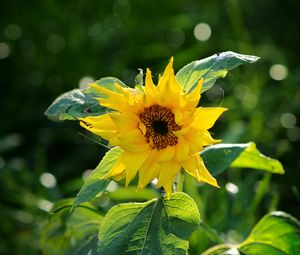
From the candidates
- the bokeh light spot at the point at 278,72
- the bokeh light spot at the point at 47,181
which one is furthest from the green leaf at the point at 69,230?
the bokeh light spot at the point at 278,72

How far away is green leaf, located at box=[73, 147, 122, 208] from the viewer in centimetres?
115

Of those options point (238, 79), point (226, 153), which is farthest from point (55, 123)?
point (226, 153)

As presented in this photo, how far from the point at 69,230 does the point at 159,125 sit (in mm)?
517

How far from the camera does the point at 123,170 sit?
1.14 m

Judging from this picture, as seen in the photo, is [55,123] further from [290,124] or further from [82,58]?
[290,124]

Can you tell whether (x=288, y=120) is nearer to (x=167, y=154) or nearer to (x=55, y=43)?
(x=55, y=43)

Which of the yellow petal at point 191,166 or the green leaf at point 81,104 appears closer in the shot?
the yellow petal at point 191,166

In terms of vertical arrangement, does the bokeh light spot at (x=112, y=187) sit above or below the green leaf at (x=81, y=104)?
below

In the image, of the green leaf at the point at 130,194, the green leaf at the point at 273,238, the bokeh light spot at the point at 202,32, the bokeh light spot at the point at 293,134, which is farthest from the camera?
the bokeh light spot at the point at 202,32

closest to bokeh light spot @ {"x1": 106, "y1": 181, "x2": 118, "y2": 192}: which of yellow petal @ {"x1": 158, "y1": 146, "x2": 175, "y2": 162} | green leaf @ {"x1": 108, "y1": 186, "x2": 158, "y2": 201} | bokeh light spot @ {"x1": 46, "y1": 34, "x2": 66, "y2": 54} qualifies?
green leaf @ {"x1": 108, "y1": 186, "x2": 158, "y2": 201}

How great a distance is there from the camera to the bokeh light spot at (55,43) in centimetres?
273

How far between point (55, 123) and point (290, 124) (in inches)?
35.3

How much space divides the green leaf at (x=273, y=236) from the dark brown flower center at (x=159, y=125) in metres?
0.36

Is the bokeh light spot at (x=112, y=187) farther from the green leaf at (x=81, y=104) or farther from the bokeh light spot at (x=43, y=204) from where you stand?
the green leaf at (x=81, y=104)
